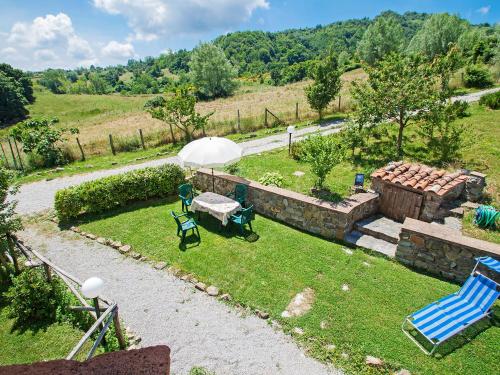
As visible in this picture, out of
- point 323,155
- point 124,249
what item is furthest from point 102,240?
point 323,155

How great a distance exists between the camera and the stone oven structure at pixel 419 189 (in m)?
8.98

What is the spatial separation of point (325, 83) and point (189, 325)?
18989 mm

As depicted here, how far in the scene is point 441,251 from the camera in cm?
751

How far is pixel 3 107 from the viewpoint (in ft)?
160

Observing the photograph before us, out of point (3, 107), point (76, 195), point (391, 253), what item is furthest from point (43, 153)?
point (3, 107)

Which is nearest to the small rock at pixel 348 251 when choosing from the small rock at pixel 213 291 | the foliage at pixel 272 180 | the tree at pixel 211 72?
the small rock at pixel 213 291

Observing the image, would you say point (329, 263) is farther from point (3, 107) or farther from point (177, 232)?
point (3, 107)

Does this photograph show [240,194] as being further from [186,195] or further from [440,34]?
[440,34]

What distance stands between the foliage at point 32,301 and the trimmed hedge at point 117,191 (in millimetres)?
4210

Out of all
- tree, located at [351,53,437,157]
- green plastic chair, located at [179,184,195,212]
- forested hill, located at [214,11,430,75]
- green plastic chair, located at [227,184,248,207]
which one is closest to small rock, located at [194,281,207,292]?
green plastic chair, located at [227,184,248,207]

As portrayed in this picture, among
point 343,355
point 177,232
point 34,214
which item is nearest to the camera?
point 343,355

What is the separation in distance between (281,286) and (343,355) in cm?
212

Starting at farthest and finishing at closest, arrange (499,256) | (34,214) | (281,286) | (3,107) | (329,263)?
(3,107) < (34,214) < (329,263) < (281,286) < (499,256)

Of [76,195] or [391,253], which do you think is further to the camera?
[76,195]
